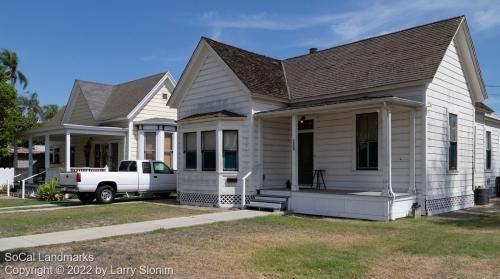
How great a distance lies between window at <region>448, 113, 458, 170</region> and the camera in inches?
627

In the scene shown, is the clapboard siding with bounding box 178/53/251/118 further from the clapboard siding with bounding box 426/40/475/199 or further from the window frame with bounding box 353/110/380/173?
the clapboard siding with bounding box 426/40/475/199

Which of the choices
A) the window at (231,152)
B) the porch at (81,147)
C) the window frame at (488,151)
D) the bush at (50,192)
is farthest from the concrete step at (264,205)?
the window frame at (488,151)

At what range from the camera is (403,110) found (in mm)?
14562

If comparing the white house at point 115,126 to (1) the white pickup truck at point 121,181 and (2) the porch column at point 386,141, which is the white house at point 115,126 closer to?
(1) the white pickup truck at point 121,181

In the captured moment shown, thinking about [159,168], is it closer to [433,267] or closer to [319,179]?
[319,179]

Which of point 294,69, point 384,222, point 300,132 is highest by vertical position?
point 294,69

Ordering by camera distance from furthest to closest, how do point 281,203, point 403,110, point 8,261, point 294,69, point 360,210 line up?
point 294,69 < point 281,203 < point 403,110 < point 360,210 < point 8,261

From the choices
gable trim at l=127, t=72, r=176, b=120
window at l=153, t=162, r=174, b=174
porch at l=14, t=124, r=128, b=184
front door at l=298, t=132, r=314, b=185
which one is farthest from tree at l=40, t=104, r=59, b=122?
front door at l=298, t=132, r=314, b=185

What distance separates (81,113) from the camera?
2869cm

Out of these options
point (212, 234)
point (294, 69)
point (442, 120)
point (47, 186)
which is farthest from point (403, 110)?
point (47, 186)

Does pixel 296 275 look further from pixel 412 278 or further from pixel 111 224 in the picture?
pixel 111 224

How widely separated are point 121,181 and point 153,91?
8.31m

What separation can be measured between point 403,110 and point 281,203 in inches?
198

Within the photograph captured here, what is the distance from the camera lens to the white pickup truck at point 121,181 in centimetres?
1827
